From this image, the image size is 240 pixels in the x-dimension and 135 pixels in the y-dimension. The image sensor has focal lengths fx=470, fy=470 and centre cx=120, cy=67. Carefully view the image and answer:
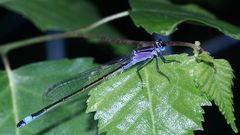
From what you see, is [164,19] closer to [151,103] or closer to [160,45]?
[160,45]

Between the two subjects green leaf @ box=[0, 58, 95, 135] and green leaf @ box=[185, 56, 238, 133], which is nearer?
green leaf @ box=[185, 56, 238, 133]

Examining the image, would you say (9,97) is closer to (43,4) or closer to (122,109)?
(122,109)

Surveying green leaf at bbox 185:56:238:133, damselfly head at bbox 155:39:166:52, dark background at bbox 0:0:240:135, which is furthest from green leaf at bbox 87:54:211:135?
Result: dark background at bbox 0:0:240:135

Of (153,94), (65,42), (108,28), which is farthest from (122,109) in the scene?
(65,42)

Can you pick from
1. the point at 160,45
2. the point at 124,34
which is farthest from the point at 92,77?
the point at 124,34

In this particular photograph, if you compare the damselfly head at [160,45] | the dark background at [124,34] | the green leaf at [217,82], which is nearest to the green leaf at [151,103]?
the green leaf at [217,82]

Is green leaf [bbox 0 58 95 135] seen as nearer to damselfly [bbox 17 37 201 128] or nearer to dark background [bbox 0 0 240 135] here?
damselfly [bbox 17 37 201 128]
